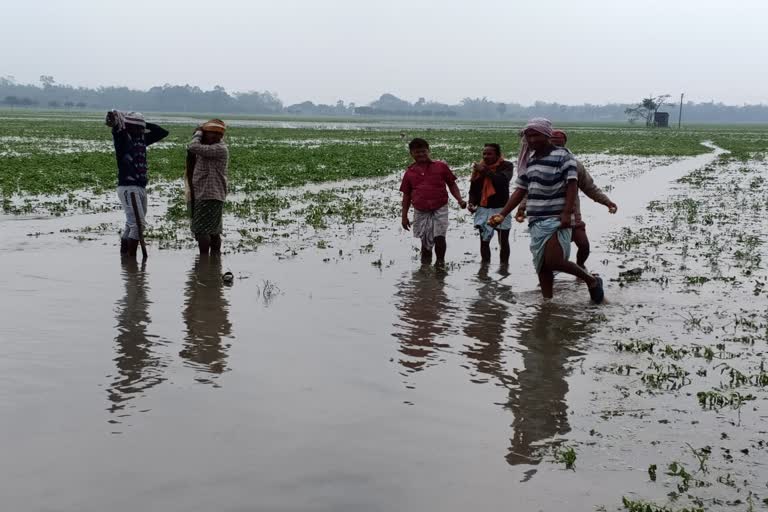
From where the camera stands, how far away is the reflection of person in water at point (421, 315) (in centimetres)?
602

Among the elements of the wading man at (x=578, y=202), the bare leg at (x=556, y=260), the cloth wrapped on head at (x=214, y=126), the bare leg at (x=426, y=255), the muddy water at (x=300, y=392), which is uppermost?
the cloth wrapped on head at (x=214, y=126)

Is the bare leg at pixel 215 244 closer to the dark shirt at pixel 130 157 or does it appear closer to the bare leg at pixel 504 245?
the dark shirt at pixel 130 157

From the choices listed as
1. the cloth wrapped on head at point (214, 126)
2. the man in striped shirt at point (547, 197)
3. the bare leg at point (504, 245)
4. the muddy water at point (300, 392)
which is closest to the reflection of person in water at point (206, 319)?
the muddy water at point (300, 392)

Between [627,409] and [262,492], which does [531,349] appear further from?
[262,492]

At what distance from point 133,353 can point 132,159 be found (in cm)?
398

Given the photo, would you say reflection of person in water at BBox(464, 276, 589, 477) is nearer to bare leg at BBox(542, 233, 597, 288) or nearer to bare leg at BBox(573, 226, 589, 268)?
bare leg at BBox(542, 233, 597, 288)

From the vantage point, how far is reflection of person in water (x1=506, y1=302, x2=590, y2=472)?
4.44m

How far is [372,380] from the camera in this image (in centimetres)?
538

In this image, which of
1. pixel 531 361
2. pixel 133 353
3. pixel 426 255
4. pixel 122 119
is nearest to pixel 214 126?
pixel 122 119

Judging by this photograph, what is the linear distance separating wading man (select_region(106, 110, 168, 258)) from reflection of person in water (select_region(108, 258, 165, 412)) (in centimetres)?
144

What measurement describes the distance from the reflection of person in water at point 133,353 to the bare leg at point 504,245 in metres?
4.30

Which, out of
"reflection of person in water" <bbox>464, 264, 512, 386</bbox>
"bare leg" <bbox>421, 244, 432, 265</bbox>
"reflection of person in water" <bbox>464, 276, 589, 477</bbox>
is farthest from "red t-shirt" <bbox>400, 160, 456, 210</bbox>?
"reflection of person in water" <bbox>464, 276, 589, 477</bbox>

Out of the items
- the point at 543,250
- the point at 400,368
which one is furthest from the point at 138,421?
the point at 543,250

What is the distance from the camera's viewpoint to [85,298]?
758cm
